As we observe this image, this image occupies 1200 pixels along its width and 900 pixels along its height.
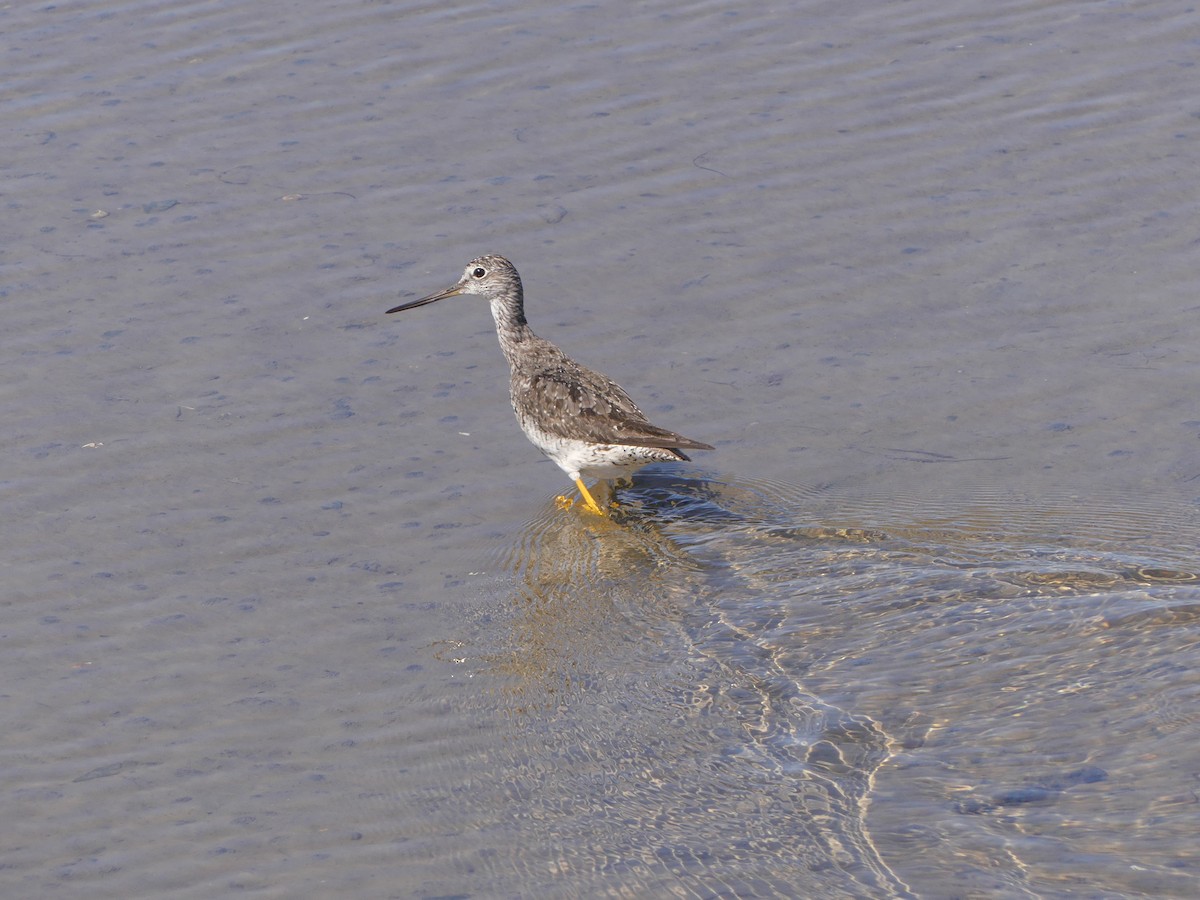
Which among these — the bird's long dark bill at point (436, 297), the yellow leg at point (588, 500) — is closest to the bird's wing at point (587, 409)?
the yellow leg at point (588, 500)

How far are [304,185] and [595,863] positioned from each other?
23.7 ft

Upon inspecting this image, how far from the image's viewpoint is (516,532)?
853 cm

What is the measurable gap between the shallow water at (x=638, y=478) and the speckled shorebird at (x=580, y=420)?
0.32 meters

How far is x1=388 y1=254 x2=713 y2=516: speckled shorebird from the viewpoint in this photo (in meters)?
8.46

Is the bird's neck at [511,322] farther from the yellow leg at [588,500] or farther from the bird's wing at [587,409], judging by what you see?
the yellow leg at [588,500]

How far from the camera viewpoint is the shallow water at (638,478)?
6168 mm

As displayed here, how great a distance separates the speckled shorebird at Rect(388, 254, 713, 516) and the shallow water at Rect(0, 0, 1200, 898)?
1.05 feet

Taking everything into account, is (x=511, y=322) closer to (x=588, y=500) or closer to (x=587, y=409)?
(x=587, y=409)

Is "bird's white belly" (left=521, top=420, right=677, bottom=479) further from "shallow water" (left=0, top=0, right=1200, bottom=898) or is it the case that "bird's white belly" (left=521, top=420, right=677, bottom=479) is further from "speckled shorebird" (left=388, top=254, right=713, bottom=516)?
"shallow water" (left=0, top=0, right=1200, bottom=898)

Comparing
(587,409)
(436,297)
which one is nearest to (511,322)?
(436,297)

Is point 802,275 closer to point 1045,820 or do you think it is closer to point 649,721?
point 649,721

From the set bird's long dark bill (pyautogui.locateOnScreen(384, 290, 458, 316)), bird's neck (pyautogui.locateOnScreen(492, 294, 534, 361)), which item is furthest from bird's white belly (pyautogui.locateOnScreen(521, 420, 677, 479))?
bird's long dark bill (pyautogui.locateOnScreen(384, 290, 458, 316))

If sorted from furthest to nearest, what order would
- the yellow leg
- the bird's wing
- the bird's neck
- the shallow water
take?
the bird's neck → the yellow leg → the bird's wing → the shallow water

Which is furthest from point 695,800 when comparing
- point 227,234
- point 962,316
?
point 227,234
